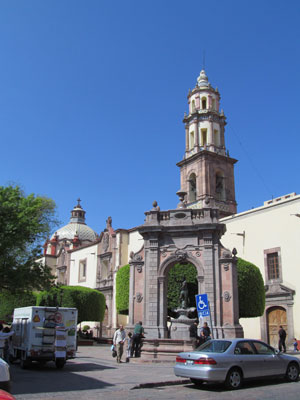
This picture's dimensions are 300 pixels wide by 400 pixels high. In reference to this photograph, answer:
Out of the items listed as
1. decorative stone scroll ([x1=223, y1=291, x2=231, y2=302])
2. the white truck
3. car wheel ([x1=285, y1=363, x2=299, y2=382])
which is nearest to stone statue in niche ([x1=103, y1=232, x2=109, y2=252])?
decorative stone scroll ([x1=223, y1=291, x2=231, y2=302])

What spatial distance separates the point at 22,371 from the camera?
14.1m

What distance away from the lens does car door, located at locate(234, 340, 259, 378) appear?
10.6 m

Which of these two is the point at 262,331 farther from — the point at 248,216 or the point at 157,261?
the point at 157,261

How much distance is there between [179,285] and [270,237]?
8.57 m

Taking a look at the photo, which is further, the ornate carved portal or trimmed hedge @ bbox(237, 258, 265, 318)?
trimmed hedge @ bbox(237, 258, 265, 318)

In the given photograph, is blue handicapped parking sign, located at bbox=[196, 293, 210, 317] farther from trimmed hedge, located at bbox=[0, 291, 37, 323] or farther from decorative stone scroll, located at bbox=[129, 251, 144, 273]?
trimmed hedge, located at bbox=[0, 291, 37, 323]

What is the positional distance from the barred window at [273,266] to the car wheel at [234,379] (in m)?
21.1

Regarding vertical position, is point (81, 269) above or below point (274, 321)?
above

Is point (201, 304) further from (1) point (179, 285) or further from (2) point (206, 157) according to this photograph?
(2) point (206, 157)

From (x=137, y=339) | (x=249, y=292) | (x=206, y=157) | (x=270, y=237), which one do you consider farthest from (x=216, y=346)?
(x=206, y=157)

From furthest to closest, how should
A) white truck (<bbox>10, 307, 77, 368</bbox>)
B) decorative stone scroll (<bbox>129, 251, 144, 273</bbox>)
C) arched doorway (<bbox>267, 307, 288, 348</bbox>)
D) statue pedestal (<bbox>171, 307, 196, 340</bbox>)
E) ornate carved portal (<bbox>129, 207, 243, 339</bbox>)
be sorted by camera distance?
arched doorway (<bbox>267, 307, 288, 348</bbox>) < decorative stone scroll (<bbox>129, 251, 144, 273</bbox>) < ornate carved portal (<bbox>129, 207, 243, 339</bbox>) < statue pedestal (<bbox>171, 307, 196, 340</bbox>) < white truck (<bbox>10, 307, 77, 368</bbox>)

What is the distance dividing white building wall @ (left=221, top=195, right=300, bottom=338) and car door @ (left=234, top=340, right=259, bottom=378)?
61.6 feet

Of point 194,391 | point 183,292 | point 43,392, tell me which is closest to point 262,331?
point 183,292

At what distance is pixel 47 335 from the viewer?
14.9m
